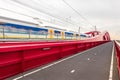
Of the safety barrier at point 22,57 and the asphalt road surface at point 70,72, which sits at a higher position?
the safety barrier at point 22,57

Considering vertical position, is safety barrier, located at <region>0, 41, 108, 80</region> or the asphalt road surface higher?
safety barrier, located at <region>0, 41, 108, 80</region>

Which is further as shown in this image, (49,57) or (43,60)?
(49,57)

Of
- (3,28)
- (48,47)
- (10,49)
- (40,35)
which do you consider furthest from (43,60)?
(40,35)

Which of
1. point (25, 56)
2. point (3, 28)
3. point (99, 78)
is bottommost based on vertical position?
point (99, 78)

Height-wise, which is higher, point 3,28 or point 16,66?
point 3,28

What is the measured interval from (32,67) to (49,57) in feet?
9.40

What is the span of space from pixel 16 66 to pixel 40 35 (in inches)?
629

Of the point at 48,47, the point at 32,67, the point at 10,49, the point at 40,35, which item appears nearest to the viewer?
the point at 10,49

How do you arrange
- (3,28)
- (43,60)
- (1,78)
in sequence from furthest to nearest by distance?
(3,28) < (43,60) < (1,78)

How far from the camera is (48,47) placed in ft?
40.8

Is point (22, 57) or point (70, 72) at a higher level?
point (22, 57)

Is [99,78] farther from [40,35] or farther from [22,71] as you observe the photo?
[40,35]

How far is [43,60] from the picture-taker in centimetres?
1153

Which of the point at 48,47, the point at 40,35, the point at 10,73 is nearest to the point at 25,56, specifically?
the point at 10,73
